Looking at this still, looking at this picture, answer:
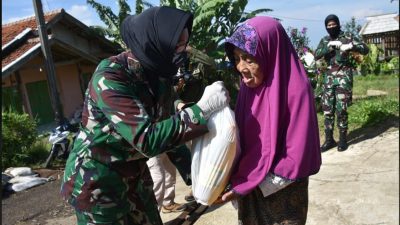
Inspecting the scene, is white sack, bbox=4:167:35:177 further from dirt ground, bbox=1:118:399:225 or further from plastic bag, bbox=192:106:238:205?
plastic bag, bbox=192:106:238:205

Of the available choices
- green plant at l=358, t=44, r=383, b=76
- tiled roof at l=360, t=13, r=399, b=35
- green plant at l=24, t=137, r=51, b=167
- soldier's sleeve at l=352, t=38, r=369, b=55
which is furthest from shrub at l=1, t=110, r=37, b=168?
tiled roof at l=360, t=13, r=399, b=35

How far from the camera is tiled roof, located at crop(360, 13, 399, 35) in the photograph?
2361cm

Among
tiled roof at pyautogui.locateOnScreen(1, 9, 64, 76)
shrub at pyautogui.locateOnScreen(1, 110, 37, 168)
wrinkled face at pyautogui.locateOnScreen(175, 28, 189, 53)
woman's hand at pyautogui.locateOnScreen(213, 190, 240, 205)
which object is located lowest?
shrub at pyautogui.locateOnScreen(1, 110, 37, 168)

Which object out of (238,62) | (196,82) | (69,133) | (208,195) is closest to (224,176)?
(208,195)

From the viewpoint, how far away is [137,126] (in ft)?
5.34

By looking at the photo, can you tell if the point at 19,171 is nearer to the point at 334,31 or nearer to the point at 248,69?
the point at 334,31

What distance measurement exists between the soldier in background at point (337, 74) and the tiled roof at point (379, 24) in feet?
63.9

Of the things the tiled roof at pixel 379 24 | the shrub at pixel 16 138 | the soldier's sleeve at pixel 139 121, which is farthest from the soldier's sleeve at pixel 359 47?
the tiled roof at pixel 379 24

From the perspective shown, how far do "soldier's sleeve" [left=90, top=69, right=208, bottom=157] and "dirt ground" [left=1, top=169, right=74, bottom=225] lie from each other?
340 cm

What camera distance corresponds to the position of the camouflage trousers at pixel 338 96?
18.4 feet

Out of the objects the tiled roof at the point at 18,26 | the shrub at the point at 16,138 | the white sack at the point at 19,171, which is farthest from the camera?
Result: the tiled roof at the point at 18,26

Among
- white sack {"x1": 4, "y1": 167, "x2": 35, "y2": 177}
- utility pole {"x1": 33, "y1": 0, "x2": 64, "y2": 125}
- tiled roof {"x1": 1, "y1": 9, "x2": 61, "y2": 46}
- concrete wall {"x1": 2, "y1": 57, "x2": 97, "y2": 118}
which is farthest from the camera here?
concrete wall {"x1": 2, "y1": 57, "x2": 97, "y2": 118}

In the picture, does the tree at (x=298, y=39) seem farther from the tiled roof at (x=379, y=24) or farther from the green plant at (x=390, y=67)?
the tiled roof at (x=379, y=24)

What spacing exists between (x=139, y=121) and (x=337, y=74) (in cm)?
457
